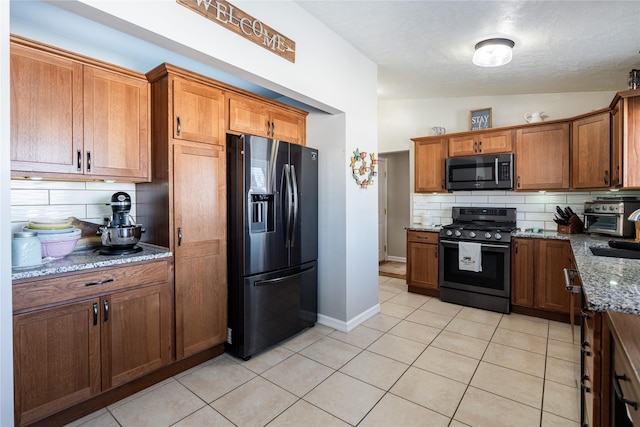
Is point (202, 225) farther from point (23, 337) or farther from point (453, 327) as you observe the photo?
point (453, 327)

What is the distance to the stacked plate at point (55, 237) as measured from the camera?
73.5 inches

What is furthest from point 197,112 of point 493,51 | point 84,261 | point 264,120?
point 493,51

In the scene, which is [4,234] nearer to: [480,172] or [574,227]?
[480,172]

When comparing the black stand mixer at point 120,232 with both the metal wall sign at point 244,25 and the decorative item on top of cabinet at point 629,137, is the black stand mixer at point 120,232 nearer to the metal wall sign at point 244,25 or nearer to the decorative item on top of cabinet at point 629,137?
the metal wall sign at point 244,25

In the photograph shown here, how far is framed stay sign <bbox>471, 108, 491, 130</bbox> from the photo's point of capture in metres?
4.04

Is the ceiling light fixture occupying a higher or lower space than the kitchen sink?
higher

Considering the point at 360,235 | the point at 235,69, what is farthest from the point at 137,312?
the point at 360,235

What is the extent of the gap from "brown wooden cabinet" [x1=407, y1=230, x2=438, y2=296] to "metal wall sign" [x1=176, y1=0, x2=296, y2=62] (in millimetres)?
2751

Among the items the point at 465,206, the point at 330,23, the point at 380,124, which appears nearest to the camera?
the point at 330,23

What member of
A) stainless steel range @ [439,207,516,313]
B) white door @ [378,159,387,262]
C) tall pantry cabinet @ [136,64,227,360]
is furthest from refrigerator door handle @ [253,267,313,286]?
white door @ [378,159,387,262]

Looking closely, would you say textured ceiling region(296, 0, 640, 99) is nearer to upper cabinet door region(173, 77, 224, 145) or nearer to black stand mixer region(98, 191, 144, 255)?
upper cabinet door region(173, 77, 224, 145)

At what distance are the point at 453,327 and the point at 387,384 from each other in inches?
51.1

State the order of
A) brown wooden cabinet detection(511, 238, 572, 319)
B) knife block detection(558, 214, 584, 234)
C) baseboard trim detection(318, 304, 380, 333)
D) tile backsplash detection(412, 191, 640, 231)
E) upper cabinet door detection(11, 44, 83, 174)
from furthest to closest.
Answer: tile backsplash detection(412, 191, 640, 231)
knife block detection(558, 214, 584, 234)
brown wooden cabinet detection(511, 238, 572, 319)
baseboard trim detection(318, 304, 380, 333)
upper cabinet door detection(11, 44, 83, 174)

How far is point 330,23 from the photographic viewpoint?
Answer: 265 centimetres
